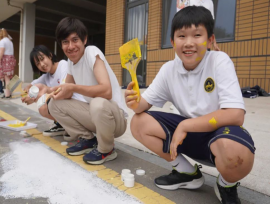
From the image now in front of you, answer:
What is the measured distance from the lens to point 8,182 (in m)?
1.66

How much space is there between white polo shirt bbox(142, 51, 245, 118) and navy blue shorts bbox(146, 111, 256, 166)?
11cm

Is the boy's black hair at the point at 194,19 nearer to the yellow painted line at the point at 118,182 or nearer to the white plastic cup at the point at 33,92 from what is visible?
the yellow painted line at the point at 118,182

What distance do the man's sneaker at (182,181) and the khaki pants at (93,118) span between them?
582 millimetres

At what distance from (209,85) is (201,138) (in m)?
0.32

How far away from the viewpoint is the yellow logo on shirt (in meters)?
1.48

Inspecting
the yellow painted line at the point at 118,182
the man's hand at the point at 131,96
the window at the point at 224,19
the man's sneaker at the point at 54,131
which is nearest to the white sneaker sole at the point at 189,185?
the yellow painted line at the point at 118,182

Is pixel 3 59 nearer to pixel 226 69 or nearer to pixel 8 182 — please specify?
pixel 8 182

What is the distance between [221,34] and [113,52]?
3806 millimetres

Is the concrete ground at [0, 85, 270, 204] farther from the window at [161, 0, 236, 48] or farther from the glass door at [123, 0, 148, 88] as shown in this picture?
the glass door at [123, 0, 148, 88]

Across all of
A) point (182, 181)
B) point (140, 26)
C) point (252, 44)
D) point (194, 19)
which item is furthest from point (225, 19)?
point (182, 181)

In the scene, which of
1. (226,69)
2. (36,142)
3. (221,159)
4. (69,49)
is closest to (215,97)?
(226,69)

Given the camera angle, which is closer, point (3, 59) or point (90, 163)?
point (90, 163)

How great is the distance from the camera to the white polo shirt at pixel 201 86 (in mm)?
1387

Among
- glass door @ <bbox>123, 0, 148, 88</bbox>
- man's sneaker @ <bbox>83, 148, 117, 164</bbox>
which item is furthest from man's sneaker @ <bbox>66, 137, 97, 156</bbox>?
glass door @ <bbox>123, 0, 148, 88</bbox>
